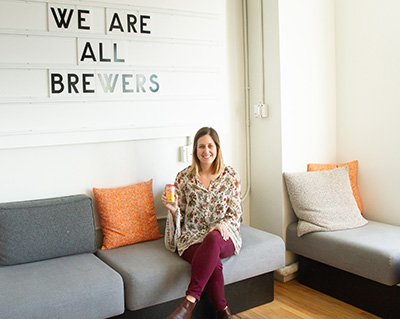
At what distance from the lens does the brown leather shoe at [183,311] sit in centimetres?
244

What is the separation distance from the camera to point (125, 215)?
3.01m

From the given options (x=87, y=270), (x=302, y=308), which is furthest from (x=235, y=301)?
(x=87, y=270)

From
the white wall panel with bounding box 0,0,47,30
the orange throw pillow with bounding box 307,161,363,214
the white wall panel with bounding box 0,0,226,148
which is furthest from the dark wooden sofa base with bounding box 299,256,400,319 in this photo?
the white wall panel with bounding box 0,0,47,30

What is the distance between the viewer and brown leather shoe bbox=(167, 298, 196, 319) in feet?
7.99

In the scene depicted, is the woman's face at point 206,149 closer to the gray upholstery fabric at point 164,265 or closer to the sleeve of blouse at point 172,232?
the sleeve of blouse at point 172,232

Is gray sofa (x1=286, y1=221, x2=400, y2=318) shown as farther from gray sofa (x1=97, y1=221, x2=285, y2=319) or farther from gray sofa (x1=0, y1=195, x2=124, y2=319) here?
→ gray sofa (x1=0, y1=195, x2=124, y2=319)

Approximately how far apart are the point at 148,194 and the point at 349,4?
2.10 meters

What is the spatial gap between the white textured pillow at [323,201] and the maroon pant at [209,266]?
80 cm

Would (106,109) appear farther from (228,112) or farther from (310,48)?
(310,48)

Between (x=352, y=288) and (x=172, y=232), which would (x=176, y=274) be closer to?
(x=172, y=232)

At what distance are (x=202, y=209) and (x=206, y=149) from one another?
1.25 feet

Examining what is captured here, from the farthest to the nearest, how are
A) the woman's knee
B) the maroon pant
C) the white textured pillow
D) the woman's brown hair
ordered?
the white textured pillow < the woman's brown hair < the woman's knee < the maroon pant

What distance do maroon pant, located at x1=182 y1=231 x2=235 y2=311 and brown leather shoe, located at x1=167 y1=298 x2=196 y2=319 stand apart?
0.16ft

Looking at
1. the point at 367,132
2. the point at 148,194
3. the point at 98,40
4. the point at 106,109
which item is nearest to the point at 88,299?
the point at 148,194
